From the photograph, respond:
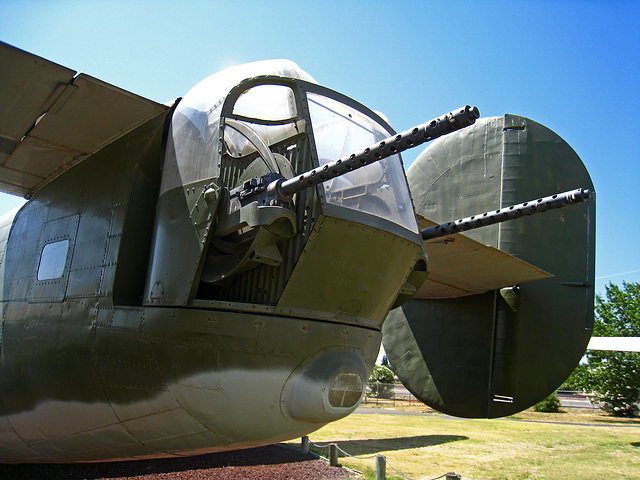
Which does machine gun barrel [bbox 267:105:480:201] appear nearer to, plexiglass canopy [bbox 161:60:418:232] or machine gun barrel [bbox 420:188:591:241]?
plexiglass canopy [bbox 161:60:418:232]

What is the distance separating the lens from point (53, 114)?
15.5 feet

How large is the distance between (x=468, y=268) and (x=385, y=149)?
5.02m

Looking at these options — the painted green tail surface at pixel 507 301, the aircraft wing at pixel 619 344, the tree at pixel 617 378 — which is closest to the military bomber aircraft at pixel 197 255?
the painted green tail surface at pixel 507 301

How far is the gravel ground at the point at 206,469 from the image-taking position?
7.69 meters

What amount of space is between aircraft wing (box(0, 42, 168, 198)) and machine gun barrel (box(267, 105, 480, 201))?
2074 millimetres

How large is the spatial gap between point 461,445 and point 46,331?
36.5 ft

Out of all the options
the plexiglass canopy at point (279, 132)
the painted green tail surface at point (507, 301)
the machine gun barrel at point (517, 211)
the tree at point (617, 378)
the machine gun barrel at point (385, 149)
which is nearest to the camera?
the machine gun barrel at point (385, 149)

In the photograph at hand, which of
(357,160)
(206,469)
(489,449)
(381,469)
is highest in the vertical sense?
(357,160)

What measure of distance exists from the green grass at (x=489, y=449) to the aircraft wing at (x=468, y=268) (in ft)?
12.2

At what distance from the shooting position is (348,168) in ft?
10.9

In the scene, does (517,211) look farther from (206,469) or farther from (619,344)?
(619,344)

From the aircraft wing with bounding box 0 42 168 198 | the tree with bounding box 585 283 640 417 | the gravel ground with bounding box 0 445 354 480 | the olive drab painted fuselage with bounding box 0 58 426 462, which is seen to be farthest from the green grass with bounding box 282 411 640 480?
the tree with bounding box 585 283 640 417

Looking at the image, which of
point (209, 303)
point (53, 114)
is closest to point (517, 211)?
point (209, 303)

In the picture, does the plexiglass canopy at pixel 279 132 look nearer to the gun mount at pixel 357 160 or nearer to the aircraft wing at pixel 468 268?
the gun mount at pixel 357 160
